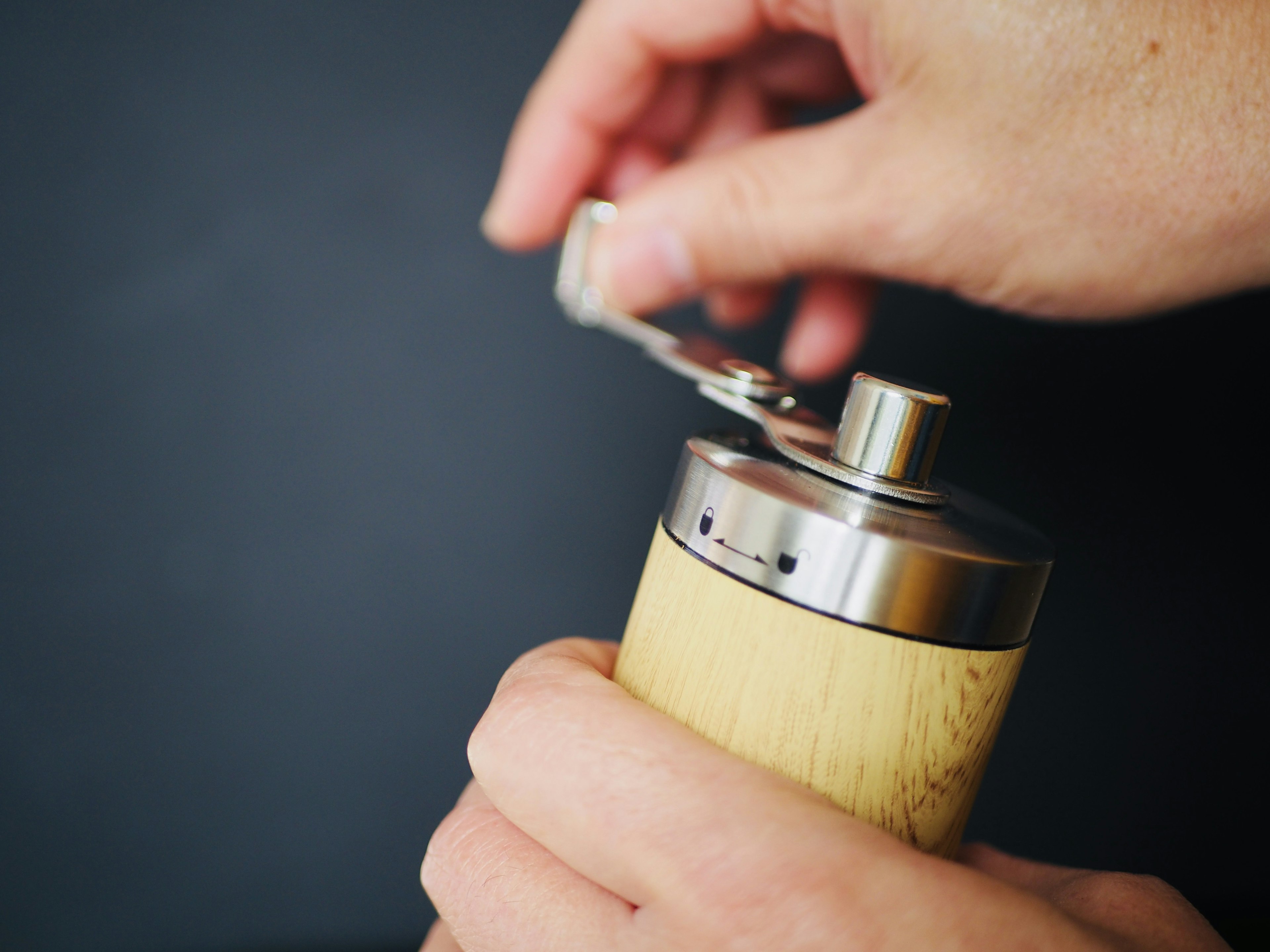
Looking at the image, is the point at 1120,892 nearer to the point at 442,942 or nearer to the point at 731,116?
the point at 442,942

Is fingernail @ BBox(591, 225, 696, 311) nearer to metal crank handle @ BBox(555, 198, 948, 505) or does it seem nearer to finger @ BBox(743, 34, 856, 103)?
metal crank handle @ BBox(555, 198, 948, 505)

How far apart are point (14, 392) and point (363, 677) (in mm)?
379

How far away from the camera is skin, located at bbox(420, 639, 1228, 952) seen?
11.6 inches

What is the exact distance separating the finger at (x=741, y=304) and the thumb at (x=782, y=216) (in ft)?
0.64

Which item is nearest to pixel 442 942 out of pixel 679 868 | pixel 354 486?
pixel 679 868

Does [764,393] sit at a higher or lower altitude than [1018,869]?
higher

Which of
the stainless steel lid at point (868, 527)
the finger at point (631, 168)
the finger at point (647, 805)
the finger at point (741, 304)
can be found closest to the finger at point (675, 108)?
the finger at point (631, 168)

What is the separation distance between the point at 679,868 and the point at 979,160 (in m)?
0.40

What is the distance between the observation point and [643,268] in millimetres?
571

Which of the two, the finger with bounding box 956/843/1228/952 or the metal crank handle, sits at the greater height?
the metal crank handle

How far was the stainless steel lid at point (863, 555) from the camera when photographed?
29 cm

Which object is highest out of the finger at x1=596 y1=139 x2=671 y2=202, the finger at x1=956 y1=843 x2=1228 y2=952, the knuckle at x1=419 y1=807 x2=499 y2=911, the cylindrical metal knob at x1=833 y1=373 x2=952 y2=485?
the finger at x1=596 y1=139 x2=671 y2=202

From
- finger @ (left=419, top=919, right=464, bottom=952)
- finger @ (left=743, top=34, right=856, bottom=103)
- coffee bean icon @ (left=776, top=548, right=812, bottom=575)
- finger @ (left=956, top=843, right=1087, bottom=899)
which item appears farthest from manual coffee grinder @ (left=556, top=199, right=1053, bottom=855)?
finger @ (left=743, top=34, right=856, bottom=103)

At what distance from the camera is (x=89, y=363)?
0.70 metres
